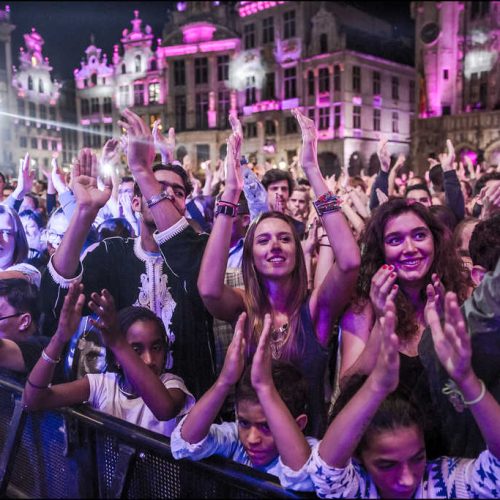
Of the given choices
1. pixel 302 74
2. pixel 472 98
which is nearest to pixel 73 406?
pixel 472 98

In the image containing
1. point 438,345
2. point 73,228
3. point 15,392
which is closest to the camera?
point 438,345

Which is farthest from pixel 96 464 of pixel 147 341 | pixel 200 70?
pixel 200 70

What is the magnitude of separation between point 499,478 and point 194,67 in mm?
43971

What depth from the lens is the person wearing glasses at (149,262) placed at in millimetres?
2500

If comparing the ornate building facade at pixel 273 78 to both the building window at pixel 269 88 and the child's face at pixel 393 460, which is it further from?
the child's face at pixel 393 460

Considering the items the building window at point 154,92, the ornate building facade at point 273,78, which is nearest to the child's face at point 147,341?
the ornate building facade at point 273,78

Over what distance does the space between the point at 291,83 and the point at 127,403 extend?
3775 cm

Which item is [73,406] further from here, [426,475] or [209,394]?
[426,475]

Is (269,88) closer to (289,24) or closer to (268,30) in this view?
(268,30)

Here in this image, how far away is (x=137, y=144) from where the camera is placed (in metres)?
2.55

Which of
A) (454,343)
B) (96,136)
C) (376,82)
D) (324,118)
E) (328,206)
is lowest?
(454,343)

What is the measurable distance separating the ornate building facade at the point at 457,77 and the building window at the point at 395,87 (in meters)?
6.50

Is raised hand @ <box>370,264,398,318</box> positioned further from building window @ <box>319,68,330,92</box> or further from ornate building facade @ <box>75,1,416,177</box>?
building window @ <box>319,68,330,92</box>

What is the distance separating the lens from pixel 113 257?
2939 mm
